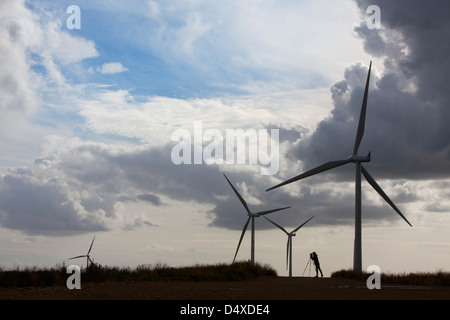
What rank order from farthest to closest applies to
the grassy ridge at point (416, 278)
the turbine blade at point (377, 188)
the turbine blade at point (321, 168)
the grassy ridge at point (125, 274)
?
the turbine blade at point (321, 168)
the turbine blade at point (377, 188)
the grassy ridge at point (416, 278)
the grassy ridge at point (125, 274)

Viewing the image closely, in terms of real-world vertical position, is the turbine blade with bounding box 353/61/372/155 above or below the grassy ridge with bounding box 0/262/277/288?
above

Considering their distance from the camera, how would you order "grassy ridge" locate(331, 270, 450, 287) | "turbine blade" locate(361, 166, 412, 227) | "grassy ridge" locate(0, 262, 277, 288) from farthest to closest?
1. "turbine blade" locate(361, 166, 412, 227)
2. "grassy ridge" locate(331, 270, 450, 287)
3. "grassy ridge" locate(0, 262, 277, 288)

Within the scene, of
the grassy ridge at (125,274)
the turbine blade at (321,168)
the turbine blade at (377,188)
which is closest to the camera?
the grassy ridge at (125,274)

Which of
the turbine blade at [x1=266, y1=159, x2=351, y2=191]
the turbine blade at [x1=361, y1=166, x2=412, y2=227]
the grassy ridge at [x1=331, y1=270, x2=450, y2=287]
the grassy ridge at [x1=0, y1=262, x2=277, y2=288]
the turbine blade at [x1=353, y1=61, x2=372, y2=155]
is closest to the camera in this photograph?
the grassy ridge at [x1=0, y1=262, x2=277, y2=288]

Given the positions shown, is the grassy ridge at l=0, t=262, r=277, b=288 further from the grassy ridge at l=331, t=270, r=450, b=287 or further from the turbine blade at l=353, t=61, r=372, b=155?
the turbine blade at l=353, t=61, r=372, b=155

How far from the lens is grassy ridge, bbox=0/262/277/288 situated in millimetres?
31500

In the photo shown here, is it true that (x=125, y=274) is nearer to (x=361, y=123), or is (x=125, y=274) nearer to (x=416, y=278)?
(x=416, y=278)

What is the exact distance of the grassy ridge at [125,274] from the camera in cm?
3150

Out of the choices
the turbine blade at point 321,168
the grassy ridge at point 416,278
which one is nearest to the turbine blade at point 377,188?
the turbine blade at point 321,168

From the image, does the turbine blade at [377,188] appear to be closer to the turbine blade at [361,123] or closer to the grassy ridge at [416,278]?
the turbine blade at [361,123]

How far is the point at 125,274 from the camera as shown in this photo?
36.2 metres

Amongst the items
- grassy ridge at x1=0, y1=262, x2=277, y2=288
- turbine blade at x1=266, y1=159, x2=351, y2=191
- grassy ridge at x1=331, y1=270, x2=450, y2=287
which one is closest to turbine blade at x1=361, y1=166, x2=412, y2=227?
turbine blade at x1=266, y1=159, x2=351, y2=191
